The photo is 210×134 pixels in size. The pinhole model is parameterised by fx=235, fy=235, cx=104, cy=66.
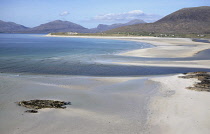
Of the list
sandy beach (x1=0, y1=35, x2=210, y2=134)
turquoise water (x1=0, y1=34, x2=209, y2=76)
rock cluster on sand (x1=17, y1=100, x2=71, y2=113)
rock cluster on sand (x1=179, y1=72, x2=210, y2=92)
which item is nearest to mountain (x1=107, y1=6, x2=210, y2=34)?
turquoise water (x1=0, y1=34, x2=209, y2=76)

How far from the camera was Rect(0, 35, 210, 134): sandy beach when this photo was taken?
7203 mm

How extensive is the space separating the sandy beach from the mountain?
126 meters

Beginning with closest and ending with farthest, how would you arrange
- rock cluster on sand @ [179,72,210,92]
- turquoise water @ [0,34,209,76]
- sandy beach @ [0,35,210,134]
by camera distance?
sandy beach @ [0,35,210,134] → rock cluster on sand @ [179,72,210,92] → turquoise water @ [0,34,209,76]

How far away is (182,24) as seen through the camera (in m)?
149

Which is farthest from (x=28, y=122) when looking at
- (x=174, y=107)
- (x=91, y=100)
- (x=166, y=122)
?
(x=174, y=107)

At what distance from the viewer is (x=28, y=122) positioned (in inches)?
297

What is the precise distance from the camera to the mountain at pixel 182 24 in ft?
450

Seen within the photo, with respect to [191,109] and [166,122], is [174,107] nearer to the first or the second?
[191,109]

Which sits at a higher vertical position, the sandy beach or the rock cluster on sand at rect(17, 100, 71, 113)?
the rock cluster on sand at rect(17, 100, 71, 113)

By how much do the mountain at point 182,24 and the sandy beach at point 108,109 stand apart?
12560 cm

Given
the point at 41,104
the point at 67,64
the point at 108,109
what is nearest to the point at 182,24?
the point at 67,64

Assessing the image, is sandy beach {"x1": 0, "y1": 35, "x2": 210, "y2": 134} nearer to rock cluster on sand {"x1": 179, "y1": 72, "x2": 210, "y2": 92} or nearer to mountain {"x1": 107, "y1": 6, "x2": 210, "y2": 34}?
rock cluster on sand {"x1": 179, "y1": 72, "x2": 210, "y2": 92}

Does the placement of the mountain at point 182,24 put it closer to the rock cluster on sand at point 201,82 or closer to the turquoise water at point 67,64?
the turquoise water at point 67,64

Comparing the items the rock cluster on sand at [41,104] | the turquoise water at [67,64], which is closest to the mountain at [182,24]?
the turquoise water at [67,64]
